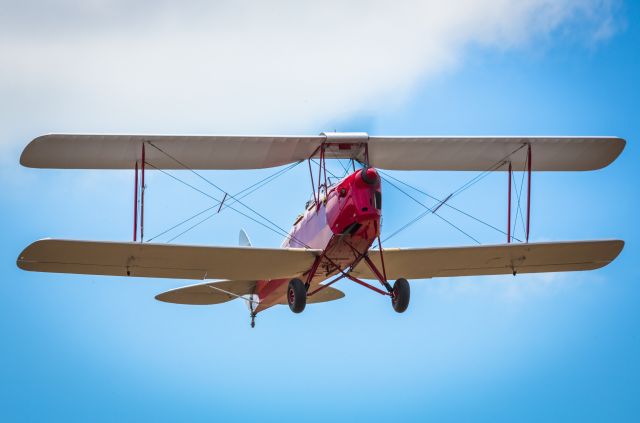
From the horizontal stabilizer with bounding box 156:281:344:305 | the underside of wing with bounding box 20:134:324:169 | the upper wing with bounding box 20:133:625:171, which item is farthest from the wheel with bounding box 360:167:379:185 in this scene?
the horizontal stabilizer with bounding box 156:281:344:305

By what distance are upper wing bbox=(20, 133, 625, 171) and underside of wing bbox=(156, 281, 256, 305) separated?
2.12m

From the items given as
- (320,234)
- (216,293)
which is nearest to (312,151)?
(320,234)

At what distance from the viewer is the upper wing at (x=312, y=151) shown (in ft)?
59.7

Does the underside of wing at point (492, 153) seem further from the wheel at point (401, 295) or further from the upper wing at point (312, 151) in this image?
the wheel at point (401, 295)

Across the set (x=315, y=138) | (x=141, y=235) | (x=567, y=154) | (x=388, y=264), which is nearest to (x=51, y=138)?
(x=141, y=235)

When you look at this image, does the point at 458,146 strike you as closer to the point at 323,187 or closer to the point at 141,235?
the point at 323,187

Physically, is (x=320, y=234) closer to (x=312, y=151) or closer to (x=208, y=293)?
(x=312, y=151)

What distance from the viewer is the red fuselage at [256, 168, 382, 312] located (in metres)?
16.9

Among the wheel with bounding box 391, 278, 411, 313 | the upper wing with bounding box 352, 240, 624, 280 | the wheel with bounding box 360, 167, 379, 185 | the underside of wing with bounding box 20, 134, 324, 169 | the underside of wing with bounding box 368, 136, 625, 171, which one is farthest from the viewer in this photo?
the underside of wing with bounding box 368, 136, 625, 171

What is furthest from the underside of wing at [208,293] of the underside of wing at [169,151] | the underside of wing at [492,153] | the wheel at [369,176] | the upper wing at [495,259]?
the wheel at [369,176]

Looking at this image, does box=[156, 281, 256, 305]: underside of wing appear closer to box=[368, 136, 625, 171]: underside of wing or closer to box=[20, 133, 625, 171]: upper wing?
box=[20, 133, 625, 171]: upper wing

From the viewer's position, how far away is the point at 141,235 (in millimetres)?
17938

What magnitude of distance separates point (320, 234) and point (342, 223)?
2.31 feet

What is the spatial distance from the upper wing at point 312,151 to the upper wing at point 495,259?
166 cm
